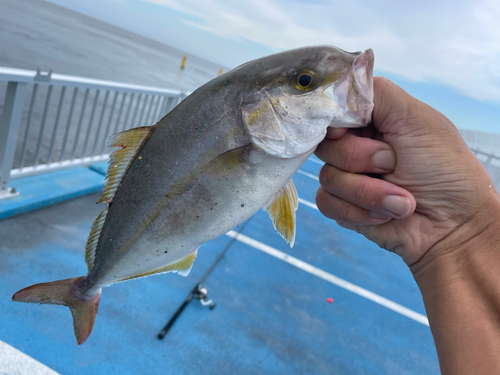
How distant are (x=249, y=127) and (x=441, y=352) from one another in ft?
3.94

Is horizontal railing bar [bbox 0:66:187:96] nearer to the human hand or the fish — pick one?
the fish

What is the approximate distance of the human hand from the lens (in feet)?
4.83

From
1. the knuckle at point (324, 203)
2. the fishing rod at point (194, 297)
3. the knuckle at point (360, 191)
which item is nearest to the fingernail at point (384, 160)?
the knuckle at point (360, 191)

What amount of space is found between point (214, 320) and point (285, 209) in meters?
2.22

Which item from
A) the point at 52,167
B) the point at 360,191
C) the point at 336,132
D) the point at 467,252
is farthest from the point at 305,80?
the point at 52,167

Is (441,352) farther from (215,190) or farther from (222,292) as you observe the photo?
(222,292)

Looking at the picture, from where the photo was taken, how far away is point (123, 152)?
4.35 ft

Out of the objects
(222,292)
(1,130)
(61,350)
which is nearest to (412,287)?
(222,292)

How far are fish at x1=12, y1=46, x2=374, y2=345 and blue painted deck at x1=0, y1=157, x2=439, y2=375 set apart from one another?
5.30ft

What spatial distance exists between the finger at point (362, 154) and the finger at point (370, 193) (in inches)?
2.1

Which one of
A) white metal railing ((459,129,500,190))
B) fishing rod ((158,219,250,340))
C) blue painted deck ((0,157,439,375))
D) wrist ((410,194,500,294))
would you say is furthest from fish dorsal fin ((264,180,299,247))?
white metal railing ((459,129,500,190))

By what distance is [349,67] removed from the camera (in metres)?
1.25

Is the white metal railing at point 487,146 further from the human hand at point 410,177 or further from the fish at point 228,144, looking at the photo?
the fish at point 228,144

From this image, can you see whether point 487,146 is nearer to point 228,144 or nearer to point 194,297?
point 194,297
